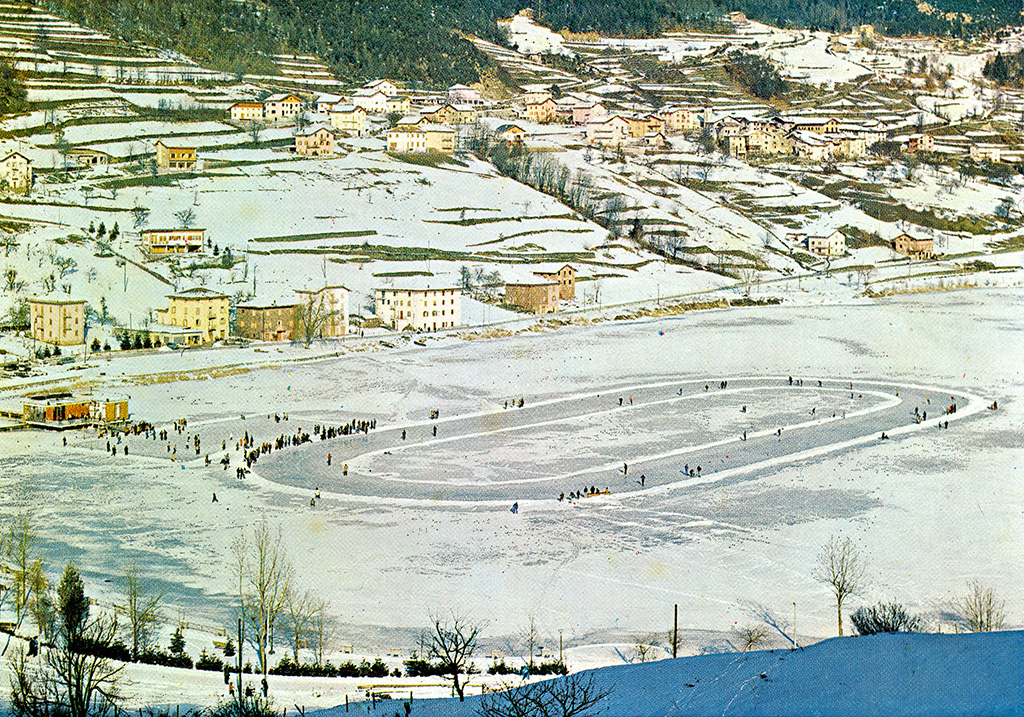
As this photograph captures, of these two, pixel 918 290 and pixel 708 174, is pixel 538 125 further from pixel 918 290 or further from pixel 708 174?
pixel 918 290

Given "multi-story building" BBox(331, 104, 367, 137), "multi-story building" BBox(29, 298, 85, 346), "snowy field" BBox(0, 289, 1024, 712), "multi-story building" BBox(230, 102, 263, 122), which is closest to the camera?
"snowy field" BBox(0, 289, 1024, 712)

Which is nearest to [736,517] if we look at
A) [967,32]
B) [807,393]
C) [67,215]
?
[807,393]

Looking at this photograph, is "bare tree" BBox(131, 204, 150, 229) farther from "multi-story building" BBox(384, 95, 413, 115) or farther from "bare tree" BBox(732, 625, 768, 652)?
"bare tree" BBox(732, 625, 768, 652)

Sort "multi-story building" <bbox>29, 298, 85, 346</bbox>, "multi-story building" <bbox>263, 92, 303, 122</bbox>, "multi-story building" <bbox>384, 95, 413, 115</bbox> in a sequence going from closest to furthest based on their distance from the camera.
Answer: "multi-story building" <bbox>29, 298, 85, 346</bbox>
"multi-story building" <bbox>263, 92, 303, 122</bbox>
"multi-story building" <bbox>384, 95, 413, 115</bbox>

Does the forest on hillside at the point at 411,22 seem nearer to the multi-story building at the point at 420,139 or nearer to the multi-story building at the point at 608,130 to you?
the multi-story building at the point at 608,130

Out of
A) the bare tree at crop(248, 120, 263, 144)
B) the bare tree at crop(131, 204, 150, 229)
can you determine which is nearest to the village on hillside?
the bare tree at crop(131, 204, 150, 229)

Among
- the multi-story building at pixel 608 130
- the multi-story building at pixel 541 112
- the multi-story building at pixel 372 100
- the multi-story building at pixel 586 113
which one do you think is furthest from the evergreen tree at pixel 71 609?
the multi-story building at pixel 541 112

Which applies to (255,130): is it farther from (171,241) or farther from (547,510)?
(547,510)

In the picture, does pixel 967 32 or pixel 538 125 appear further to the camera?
pixel 967 32
